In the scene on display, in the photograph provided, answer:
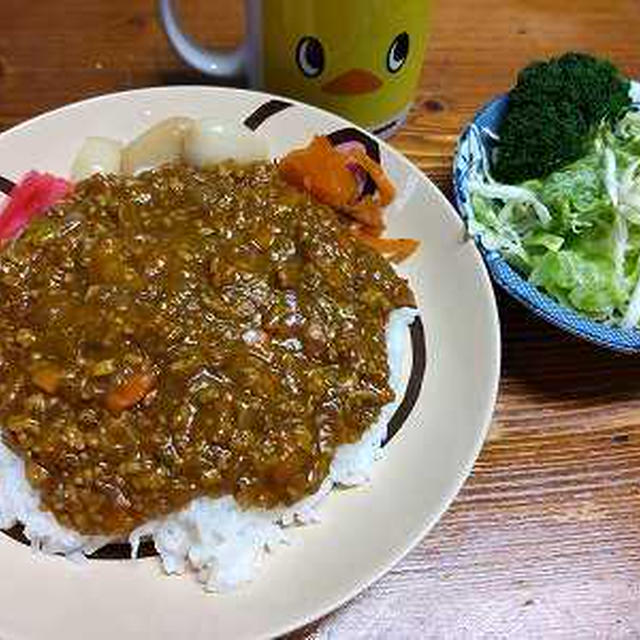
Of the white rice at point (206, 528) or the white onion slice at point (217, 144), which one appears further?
the white onion slice at point (217, 144)

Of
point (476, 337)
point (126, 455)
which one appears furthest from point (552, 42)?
point (126, 455)

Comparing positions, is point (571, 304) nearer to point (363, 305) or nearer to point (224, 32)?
point (363, 305)

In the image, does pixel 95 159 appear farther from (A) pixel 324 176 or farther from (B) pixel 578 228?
(B) pixel 578 228

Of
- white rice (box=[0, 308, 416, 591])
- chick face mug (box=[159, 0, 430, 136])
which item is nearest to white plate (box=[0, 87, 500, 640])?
white rice (box=[0, 308, 416, 591])

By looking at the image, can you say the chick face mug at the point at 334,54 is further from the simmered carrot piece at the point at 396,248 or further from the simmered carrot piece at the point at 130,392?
the simmered carrot piece at the point at 130,392

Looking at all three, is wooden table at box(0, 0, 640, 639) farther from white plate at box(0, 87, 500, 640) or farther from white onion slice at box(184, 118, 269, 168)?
white onion slice at box(184, 118, 269, 168)

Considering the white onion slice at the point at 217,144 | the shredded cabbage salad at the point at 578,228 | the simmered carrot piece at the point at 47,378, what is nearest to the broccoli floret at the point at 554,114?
the shredded cabbage salad at the point at 578,228
